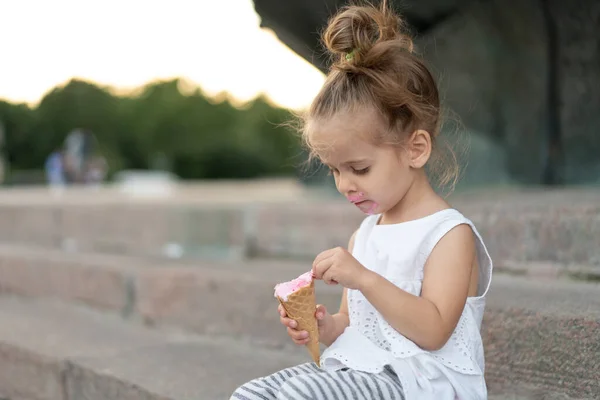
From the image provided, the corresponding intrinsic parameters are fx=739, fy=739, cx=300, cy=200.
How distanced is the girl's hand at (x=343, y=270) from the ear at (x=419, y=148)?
0.95 feet

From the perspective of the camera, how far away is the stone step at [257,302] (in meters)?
1.99

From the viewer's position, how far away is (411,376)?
64.6 inches

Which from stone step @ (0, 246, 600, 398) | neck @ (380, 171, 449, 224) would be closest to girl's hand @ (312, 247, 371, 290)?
neck @ (380, 171, 449, 224)

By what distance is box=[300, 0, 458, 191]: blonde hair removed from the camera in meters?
1.71

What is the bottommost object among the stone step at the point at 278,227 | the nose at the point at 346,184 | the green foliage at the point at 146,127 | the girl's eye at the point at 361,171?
the green foliage at the point at 146,127

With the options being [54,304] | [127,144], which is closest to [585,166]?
[54,304]

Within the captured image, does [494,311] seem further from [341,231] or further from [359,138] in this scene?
[341,231]

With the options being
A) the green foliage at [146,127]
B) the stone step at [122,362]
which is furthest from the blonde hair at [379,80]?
the green foliage at [146,127]

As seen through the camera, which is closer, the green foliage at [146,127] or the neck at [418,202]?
the neck at [418,202]

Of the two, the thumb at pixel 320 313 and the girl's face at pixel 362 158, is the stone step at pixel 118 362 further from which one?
the girl's face at pixel 362 158

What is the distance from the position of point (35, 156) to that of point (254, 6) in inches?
1770

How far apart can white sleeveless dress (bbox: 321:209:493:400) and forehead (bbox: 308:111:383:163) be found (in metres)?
0.22

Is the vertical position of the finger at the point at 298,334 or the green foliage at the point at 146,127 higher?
the finger at the point at 298,334

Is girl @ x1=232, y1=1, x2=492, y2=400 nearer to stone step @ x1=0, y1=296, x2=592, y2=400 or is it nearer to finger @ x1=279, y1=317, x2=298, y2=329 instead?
finger @ x1=279, y1=317, x2=298, y2=329
